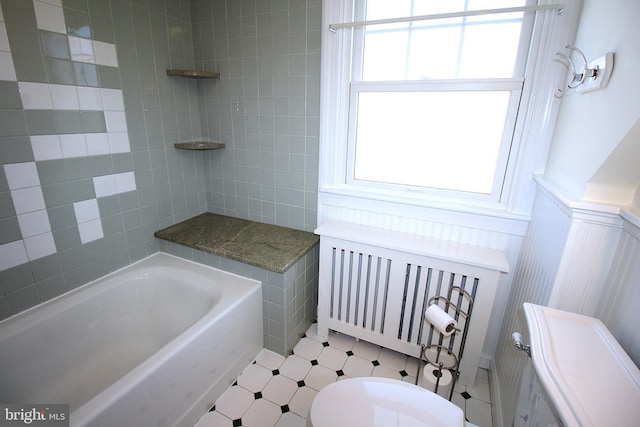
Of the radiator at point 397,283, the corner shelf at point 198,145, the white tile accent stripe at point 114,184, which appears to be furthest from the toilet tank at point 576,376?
the white tile accent stripe at point 114,184

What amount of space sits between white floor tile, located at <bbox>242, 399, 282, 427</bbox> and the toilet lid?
1.70 ft

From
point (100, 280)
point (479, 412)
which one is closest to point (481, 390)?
point (479, 412)

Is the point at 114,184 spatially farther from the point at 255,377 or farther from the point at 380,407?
the point at 380,407

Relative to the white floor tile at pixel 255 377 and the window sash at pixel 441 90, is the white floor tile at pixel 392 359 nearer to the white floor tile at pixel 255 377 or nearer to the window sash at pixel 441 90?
the white floor tile at pixel 255 377

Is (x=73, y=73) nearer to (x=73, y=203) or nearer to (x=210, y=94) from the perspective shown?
(x=73, y=203)

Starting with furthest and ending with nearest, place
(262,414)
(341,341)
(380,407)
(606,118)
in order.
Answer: (341,341)
(262,414)
(380,407)
(606,118)

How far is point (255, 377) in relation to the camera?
5.55ft

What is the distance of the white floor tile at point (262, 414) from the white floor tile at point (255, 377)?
0.31 feet

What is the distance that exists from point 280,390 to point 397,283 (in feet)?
2.81

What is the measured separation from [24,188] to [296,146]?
53.9 inches

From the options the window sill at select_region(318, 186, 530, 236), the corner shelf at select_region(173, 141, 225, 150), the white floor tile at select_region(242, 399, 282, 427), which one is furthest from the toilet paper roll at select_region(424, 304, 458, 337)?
the corner shelf at select_region(173, 141, 225, 150)

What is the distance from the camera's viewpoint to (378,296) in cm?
172

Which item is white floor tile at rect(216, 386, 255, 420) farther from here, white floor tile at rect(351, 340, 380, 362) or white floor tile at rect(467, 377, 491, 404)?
white floor tile at rect(467, 377, 491, 404)

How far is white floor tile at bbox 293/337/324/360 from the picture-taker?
184 centimetres
